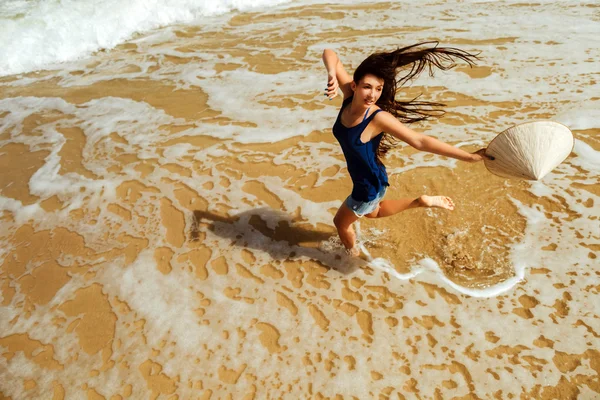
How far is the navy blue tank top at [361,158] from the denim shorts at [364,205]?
0.03 metres

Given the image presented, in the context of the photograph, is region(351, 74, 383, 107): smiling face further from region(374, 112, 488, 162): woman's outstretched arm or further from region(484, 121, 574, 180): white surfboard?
region(484, 121, 574, 180): white surfboard

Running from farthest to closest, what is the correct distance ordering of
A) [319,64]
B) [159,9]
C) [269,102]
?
[159,9], [319,64], [269,102]

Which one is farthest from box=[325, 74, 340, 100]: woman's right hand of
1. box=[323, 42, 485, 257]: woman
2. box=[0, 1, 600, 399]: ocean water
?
box=[0, 1, 600, 399]: ocean water

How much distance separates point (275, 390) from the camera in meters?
2.50

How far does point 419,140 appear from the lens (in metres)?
2.37

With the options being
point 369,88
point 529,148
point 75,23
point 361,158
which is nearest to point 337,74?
point 369,88

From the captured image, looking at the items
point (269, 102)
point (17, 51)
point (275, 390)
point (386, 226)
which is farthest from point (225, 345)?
point (17, 51)

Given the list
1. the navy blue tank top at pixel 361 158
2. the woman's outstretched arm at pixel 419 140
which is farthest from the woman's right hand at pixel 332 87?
the woman's outstretched arm at pixel 419 140

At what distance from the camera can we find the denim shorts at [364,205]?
2.81 metres

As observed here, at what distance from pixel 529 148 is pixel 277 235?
2077 mm

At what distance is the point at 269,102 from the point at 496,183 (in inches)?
126

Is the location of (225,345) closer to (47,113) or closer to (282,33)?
(47,113)

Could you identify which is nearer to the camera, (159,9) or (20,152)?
(20,152)

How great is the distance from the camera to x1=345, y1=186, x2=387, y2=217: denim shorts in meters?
2.81
